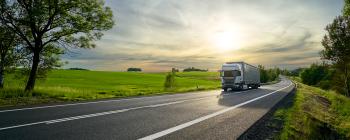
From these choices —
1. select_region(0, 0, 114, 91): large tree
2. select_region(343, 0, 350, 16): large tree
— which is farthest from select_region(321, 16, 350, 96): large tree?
select_region(0, 0, 114, 91): large tree

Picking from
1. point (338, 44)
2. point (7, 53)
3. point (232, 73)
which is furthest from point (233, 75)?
point (7, 53)

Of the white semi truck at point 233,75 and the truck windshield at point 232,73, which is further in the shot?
the truck windshield at point 232,73

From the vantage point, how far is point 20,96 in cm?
1573

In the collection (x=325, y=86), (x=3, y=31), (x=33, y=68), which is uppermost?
(x=3, y=31)

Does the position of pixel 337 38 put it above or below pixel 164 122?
above

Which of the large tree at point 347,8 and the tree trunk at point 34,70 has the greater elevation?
the large tree at point 347,8

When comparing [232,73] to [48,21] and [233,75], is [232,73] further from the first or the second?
[48,21]

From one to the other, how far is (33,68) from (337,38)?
1124 inches

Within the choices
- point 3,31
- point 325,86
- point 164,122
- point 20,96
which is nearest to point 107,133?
point 164,122

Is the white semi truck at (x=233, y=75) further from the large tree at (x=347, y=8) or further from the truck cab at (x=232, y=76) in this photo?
the large tree at (x=347, y=8)

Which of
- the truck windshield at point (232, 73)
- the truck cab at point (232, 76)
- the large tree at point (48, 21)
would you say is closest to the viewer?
the large tree at point (48, 21)

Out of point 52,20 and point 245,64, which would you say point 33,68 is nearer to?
point 52,20

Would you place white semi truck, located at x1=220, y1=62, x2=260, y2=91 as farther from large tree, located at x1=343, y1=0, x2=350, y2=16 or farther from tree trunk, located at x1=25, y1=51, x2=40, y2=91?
tree trunk, located at x1=25, y1=51, x2=40, y2=91

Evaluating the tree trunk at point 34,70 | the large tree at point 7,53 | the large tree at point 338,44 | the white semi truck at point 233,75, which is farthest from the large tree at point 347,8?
the large tree at point 7,53
